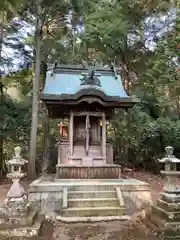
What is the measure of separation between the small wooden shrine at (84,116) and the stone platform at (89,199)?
1090mm

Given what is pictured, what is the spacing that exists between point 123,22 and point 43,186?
868 cm

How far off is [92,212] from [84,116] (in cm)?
375

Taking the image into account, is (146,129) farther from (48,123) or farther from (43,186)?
(43,186)

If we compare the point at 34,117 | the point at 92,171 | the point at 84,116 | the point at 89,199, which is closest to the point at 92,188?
the point at 89,199

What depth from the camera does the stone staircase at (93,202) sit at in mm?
5848

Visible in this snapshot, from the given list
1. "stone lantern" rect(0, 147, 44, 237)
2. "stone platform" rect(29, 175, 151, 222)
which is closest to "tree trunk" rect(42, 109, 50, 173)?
"stone platform" rect(29, 175, 151, 222)

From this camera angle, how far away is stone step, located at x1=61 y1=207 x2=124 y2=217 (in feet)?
19.1

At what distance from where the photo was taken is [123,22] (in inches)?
472

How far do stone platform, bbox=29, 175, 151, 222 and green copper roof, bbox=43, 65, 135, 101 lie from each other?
286 cm

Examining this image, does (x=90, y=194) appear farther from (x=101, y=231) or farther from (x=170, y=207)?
(x=170, y=207)

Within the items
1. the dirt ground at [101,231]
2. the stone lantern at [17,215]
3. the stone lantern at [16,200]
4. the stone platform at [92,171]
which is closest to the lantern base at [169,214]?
the dirt ground at [101,231]

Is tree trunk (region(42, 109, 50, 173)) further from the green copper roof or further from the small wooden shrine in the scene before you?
the green copper roof

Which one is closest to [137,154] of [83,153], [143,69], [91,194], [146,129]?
[146,129]

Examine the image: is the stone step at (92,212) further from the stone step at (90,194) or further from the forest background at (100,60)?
the forest background at (100,60)
